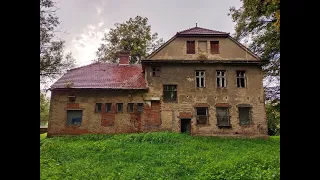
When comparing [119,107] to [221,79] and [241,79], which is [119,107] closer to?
[221,79]

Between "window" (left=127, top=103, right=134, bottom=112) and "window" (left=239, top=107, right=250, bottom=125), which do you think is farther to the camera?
"window" (left=239, top=107, right=250, bottom=125)

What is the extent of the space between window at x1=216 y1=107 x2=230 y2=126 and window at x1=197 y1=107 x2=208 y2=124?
74 cm

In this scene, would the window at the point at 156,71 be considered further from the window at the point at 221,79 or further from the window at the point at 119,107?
the window at the point at 221,79

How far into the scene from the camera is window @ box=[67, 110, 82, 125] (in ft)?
51.1

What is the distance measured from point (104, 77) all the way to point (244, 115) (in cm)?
946

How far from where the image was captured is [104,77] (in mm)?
17156

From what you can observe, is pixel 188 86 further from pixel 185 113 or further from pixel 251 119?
pixel 251 119

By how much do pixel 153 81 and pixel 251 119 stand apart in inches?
260

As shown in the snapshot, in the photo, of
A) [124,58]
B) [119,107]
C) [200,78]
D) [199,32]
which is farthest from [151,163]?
[124,58]

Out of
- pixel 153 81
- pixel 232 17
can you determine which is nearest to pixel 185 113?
pixel 153 81

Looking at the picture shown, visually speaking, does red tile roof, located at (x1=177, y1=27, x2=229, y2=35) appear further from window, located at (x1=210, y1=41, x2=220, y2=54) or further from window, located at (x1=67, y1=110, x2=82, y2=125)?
window, located at (x1=67, y1=110, x2=82, y2=125)

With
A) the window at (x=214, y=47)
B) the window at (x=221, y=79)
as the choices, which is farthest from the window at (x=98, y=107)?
the window at (x=214, y=47)

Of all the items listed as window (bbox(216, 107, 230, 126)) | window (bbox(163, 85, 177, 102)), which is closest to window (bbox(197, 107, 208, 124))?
window (bbox(216, 107, 230, 126))
